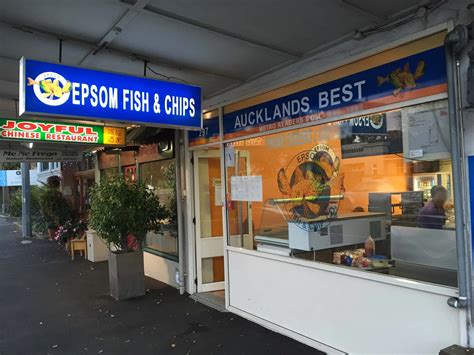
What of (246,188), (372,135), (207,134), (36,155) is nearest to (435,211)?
(372,135)

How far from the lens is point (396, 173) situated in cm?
351

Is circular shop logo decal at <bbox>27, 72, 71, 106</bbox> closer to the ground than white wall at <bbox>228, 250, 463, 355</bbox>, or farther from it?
farther from it

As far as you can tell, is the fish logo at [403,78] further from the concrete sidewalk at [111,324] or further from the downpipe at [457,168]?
the concrete sidewalk at [111,324]

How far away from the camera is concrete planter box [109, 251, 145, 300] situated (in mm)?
6027

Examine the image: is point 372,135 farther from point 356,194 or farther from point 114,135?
point 114,135

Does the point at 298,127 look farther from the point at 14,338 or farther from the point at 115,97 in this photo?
the point at 14,338

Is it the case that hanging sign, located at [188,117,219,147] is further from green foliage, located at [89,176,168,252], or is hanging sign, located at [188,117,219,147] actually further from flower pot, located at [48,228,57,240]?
flower pot, located at [48,228,57,240]

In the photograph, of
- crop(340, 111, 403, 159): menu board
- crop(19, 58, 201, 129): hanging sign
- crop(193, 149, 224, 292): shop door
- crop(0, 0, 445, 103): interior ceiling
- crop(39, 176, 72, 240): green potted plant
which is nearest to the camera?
crop(0, 0, 445, 103): interior ceiling

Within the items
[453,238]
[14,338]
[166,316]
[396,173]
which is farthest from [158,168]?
[453,238]

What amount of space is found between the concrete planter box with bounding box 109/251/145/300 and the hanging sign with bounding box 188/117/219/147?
201 cm

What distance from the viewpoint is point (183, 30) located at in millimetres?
3416

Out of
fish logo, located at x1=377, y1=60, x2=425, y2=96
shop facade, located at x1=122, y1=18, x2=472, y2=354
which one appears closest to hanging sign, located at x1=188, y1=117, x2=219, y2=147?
shop facade, located at x1=122, y1=18, x2=472, y2=354

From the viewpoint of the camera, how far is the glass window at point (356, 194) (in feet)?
10.4

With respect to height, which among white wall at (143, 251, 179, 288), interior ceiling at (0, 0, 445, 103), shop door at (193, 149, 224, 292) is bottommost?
white wall at (143, 251, 179, 288)
